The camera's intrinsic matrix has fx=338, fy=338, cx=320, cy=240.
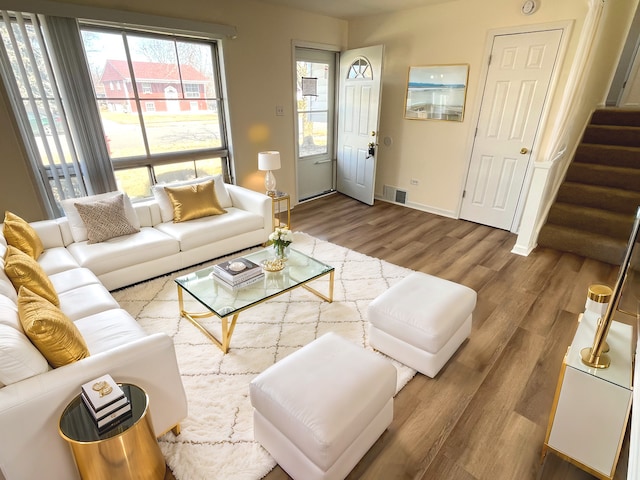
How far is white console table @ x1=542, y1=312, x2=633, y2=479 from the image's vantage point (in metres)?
1.33

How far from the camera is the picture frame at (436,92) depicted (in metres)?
4.27

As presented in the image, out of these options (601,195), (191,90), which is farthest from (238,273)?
(601,195)

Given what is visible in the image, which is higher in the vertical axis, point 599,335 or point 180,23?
point 180,23

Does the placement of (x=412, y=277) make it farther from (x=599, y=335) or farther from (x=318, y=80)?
(x=318, y=80)

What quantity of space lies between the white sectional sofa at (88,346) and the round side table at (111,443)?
88 mm

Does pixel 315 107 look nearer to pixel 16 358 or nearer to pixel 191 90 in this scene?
pixel 191 90

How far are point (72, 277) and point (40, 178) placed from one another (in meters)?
1.34

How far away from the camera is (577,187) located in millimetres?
4039

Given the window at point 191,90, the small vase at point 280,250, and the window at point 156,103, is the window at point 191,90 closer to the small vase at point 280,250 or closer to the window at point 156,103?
the window at point 156,103

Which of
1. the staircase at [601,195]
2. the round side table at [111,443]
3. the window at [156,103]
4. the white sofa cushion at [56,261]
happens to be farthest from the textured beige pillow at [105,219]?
the staircase at [601,195]

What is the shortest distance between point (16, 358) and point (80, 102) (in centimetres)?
271

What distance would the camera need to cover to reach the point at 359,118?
5.04 meters

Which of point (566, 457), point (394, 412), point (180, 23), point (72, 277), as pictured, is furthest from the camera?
point (180, 23)

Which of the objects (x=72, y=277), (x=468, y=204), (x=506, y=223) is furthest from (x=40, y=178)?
(x=506, y=223)
